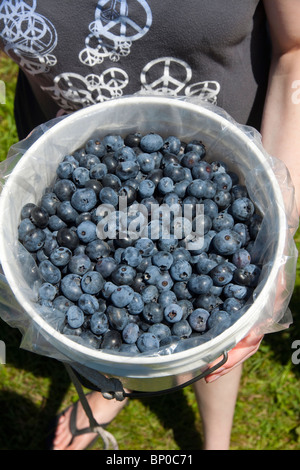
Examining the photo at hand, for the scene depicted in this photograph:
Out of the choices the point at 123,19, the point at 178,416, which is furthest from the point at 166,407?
the point at 123,19

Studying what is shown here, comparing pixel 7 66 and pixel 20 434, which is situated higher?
pixel 7 66

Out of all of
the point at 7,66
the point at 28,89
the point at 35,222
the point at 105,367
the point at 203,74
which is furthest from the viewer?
the point at 7,66

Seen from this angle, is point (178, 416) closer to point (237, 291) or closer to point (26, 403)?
point (26, 403)

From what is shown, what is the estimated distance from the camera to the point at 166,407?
2.07 m

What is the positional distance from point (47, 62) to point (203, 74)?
38 cm

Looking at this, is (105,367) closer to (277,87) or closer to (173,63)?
(173,63)

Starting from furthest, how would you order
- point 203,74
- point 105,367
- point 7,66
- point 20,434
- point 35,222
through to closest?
1. point 7,66
2. point 20,434
3. point 203,74
4. point 35,222
5. point 105,367

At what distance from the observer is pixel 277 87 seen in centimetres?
120

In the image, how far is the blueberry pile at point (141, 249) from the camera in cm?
95

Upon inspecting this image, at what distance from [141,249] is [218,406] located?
3.17ft

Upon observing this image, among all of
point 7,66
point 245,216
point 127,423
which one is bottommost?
point 127,423

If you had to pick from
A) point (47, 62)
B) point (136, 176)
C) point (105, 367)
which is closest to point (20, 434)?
point (105, 367)

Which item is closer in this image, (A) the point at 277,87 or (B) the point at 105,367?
(B) the point at 105,367
